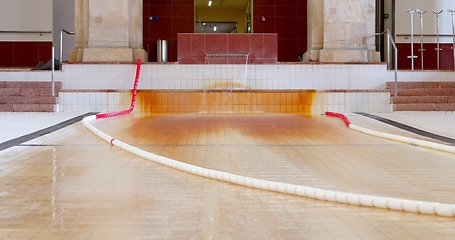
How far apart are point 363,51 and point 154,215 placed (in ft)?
29.8

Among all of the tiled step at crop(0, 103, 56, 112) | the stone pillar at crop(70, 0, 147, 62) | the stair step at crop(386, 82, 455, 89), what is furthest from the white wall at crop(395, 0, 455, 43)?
the tiled step at crop(0, 103, 56, 112)

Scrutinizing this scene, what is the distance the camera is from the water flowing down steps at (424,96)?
30.4ft

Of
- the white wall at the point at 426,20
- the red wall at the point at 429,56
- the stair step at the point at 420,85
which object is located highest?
the white wall at the point at 426,20

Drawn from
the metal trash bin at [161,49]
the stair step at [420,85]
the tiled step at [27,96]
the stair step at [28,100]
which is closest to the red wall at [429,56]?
the stair step at [420,85]

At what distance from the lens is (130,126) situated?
21.8ft

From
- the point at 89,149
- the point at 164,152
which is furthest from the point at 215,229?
the point at 89,149

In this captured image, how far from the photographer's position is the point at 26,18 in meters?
15.4

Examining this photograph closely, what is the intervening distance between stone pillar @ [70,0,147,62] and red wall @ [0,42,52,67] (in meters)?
4.87

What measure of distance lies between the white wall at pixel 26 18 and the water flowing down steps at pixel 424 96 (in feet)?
31.9

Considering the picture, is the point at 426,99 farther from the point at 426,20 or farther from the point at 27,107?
the point at 27,107

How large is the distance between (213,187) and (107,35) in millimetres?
8221

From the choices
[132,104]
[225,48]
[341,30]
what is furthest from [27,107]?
[341,30]

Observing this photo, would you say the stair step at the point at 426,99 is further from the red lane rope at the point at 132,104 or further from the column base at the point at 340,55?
the red lane rope at the point at 132,104

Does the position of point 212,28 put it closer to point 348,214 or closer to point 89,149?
point 89,149
